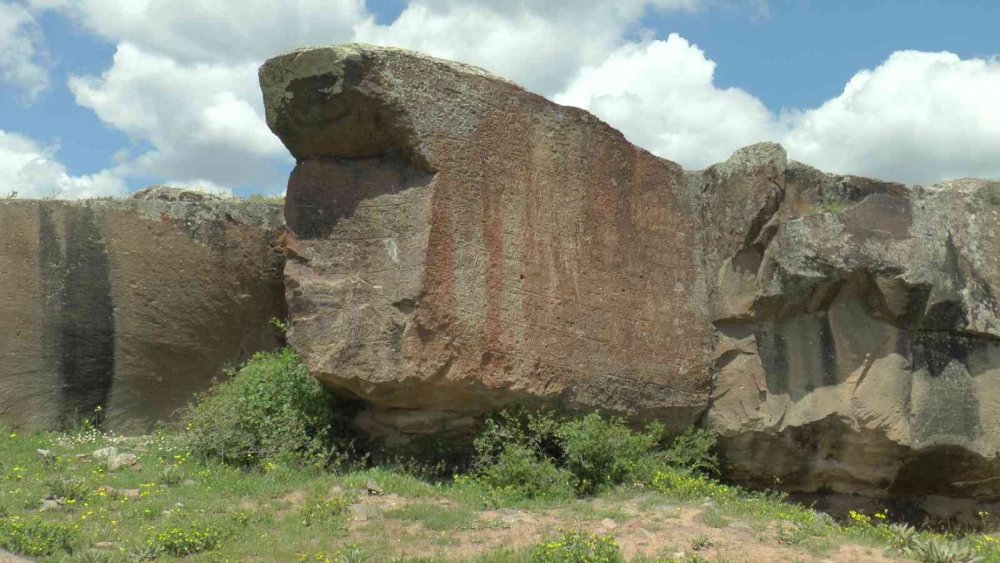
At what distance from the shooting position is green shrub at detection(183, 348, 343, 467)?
30.4ft

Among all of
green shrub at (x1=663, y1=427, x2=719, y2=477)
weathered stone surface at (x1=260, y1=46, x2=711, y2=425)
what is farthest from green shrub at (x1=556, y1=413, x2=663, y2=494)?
green shrub at (x1=663, y1=427, x2=719, y2=477)

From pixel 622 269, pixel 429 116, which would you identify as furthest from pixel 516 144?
pixel 622 269

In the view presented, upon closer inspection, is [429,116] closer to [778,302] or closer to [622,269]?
[622,269]

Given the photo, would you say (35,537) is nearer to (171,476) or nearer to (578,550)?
(171,476)

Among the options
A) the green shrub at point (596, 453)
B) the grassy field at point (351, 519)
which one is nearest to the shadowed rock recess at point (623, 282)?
the green shrub at point (596, 453)

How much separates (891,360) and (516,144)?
450 centimetres

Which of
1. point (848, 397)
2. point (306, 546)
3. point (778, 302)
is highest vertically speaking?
point (778, 302)

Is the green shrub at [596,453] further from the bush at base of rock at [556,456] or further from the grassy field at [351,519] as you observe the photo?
the grassy field at [351,519]

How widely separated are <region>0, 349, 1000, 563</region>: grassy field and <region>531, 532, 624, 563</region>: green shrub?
0.04ft

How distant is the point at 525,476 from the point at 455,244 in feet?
7.01

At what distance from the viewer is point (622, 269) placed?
33.5ft

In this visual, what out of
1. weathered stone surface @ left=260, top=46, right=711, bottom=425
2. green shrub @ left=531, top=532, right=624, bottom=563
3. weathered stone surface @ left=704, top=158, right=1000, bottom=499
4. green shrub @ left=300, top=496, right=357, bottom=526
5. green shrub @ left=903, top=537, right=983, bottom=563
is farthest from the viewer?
weathered stone surface @ left=704, top=158, right=1000, bottom=499

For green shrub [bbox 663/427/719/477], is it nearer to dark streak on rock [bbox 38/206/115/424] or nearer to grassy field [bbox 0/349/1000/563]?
grassy field [bbox 0/349/1000/563]

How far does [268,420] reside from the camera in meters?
9.44
